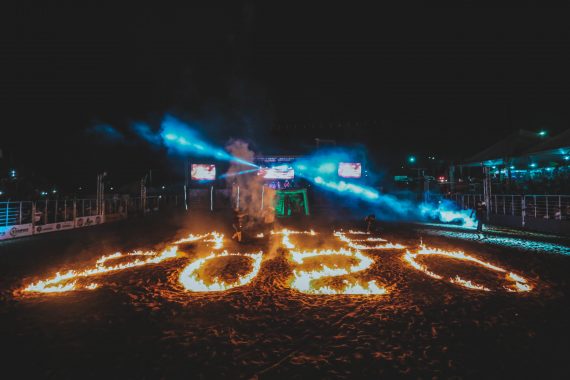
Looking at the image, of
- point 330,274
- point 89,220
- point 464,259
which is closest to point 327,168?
point 464,259

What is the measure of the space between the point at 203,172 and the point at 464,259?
81.0 ft

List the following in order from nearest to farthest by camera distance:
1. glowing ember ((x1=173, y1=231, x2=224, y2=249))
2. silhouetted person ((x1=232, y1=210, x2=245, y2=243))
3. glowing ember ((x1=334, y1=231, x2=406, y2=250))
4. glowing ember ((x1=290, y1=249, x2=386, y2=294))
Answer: glowing ember ((x1=290, y1=249, x2=386, y2=294))
glowing ember ((x1=334, y1=231, x2=406, y2=250))
glowing ember ((x1=173, y1=231, x2=224, y2=249))
silhouetted person ((x1=232, y1=210, x2=245, y2=243))

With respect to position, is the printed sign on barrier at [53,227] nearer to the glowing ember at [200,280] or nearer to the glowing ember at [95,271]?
the glowing ember at [95,271]

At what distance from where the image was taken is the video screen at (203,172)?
95.2 ft

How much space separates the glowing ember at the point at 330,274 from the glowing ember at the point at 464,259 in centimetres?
156

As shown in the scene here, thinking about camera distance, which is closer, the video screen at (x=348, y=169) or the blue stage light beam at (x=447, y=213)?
the blue stage light beam at (x=447, y=213)

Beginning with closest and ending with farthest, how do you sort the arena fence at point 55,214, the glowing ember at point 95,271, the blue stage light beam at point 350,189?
the glowing ember at point 95,271
the arena fence at point 55,214
the blue stage light beam at point 350,189

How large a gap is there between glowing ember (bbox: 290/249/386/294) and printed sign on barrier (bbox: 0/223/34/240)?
15.8 metres

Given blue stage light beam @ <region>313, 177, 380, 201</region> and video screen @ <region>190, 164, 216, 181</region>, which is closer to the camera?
video screen @ <region>190, 164, 216, 181</region>

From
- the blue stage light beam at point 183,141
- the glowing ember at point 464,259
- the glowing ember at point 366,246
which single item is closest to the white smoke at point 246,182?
the blue stage light beam at point 183,141

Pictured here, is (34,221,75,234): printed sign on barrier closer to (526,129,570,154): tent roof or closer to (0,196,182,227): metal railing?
(0,196,182,227): metal railing

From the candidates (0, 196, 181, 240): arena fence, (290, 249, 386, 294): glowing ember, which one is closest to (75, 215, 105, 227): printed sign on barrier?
(0, 196, 181, 240): arena fence

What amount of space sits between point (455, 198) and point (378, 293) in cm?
2004

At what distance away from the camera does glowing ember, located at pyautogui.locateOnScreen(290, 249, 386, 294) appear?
6793mm
